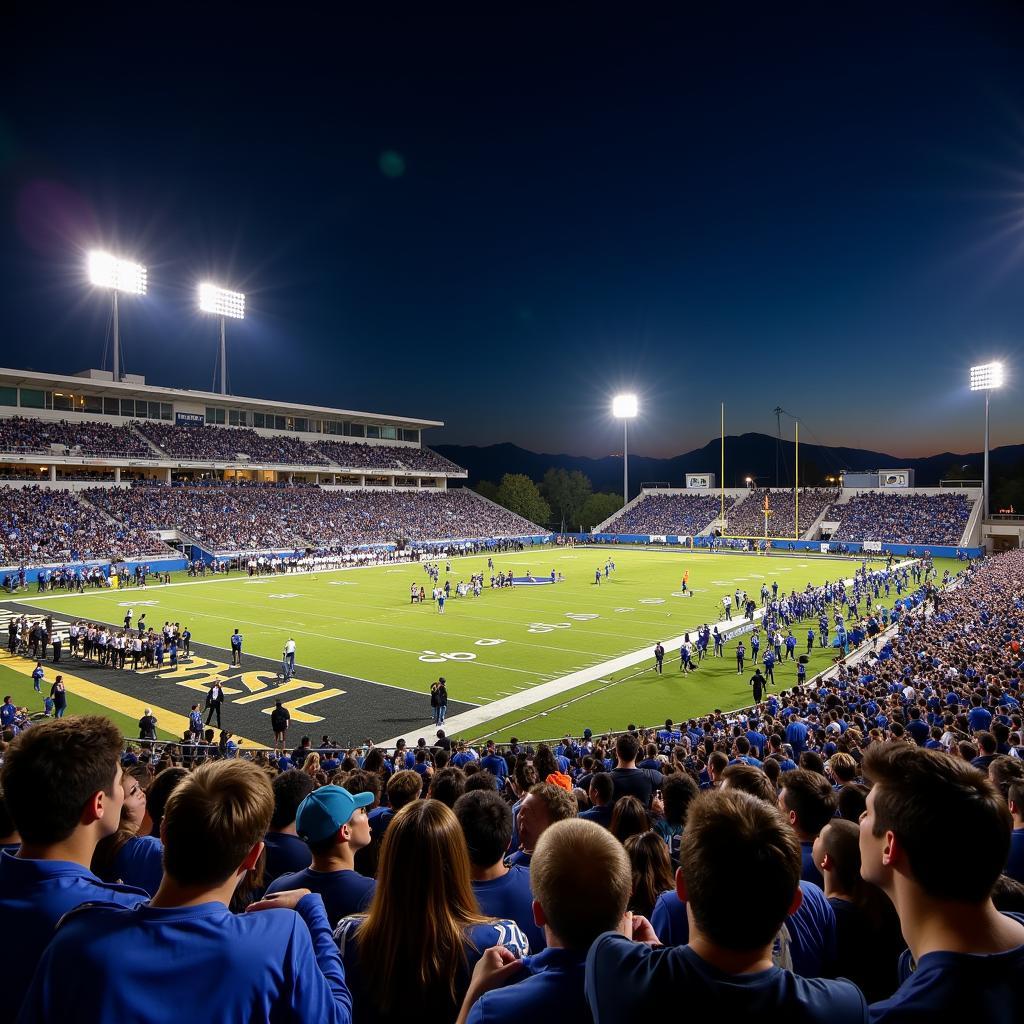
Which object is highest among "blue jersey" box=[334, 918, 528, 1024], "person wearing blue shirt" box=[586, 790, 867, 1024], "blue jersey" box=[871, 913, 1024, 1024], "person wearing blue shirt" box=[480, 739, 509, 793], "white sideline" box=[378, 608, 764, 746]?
"person wearing blue shirt" box=[586, 790, 867, 1024]

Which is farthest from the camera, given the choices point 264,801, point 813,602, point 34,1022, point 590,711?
point 813,602

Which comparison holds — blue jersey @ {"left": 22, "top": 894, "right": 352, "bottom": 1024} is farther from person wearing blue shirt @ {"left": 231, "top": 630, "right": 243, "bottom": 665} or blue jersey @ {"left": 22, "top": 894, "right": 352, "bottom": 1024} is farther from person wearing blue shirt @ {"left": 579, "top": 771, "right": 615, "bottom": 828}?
person wearing blue shirt @ {"left": 231, "top": 630, "right": 243, "bottom": 665}

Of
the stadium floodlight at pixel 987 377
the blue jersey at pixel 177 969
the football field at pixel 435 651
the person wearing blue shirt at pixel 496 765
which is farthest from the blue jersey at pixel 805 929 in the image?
the stadium floodlight at pixel 987 377

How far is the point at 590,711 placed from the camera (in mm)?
18031

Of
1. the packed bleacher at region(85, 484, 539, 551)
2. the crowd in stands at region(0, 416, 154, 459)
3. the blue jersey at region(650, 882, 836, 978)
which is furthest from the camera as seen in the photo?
the packed bleacher at region(85, 484, 539, 551)

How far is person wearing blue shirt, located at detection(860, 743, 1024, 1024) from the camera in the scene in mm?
1871

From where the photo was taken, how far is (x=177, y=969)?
1.91 m

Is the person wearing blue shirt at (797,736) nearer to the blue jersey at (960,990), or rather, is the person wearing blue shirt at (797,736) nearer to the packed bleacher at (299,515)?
the blue jersey at (960,990)

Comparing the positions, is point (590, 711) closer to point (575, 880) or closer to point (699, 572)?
point (575, 880)

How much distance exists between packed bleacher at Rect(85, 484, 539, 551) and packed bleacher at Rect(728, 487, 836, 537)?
76.5 ft

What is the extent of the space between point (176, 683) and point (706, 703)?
1521 centimetres

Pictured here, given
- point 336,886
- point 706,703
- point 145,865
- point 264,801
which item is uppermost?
point 264,801

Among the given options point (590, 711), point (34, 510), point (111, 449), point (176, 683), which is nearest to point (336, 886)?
point (590, 711)

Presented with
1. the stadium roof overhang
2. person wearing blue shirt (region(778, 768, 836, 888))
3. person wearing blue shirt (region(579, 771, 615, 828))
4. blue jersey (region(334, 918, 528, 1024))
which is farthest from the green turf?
the stadium roof overhang
